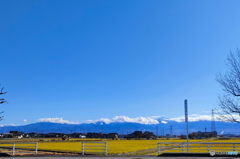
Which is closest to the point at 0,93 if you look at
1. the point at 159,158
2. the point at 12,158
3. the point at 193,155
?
the point at 12,158

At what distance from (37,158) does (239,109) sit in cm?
1447

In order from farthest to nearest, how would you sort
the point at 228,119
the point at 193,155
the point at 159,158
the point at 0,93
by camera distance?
1. the point at 0,93
2. the point at 193,155
3. the point at 159,158
4. the point at 228,119

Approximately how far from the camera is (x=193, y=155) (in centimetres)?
2217

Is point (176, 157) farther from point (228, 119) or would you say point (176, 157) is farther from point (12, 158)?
point (12, 158)

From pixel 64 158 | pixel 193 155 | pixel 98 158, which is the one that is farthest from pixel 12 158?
pixel 193 155

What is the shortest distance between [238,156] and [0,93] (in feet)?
66.5

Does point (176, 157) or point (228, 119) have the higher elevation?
point (228, 119)

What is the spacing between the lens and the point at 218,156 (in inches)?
843

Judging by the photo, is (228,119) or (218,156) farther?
(218,156)

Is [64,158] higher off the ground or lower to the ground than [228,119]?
lower

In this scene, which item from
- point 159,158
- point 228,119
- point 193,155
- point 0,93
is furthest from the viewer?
point 0,93

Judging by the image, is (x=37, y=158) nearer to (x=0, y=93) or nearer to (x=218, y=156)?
(x=0, y=93)

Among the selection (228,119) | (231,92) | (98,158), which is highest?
(231,92)

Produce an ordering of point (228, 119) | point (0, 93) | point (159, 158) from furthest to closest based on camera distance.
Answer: point (0, 93), point (159, 158), point (228, 119)
